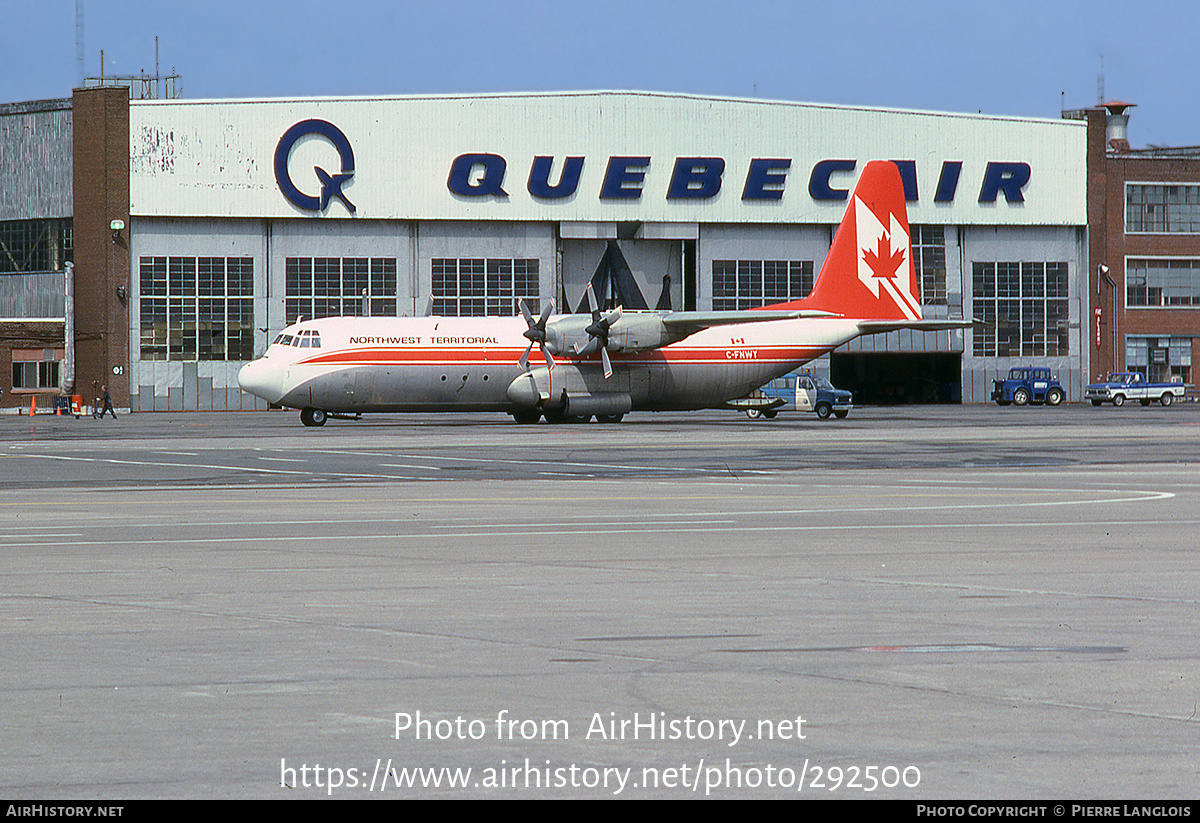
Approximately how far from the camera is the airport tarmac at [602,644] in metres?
5.92

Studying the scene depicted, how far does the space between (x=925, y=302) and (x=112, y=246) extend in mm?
46407

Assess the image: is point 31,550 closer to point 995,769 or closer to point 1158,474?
point 995,769

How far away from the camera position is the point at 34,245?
247 feet

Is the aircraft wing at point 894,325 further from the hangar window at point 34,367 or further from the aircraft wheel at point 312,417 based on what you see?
the hangar window at point 34,367

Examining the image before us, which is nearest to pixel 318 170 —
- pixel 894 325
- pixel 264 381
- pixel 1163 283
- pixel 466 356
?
pixel 264 381

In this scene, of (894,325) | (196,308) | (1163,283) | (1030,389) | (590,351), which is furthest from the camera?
(1163,283)

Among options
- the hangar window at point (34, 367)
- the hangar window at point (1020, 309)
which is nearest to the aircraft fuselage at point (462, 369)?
the hangar window at point (34, 367)

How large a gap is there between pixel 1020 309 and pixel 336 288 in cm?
4096

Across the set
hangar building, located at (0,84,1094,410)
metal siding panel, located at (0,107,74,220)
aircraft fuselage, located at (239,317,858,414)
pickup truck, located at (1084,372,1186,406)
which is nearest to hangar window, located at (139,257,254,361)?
hangar building, located at (0,84,1094,410)

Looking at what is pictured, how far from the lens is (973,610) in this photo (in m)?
10.2

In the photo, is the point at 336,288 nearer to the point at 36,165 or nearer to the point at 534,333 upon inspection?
the point at 36,165

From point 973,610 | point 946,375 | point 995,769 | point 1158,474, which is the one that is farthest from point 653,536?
point 946,375

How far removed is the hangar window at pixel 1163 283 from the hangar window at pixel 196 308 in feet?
177

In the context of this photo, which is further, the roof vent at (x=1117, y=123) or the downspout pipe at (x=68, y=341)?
the roof vent at (x=1117, y=123)
